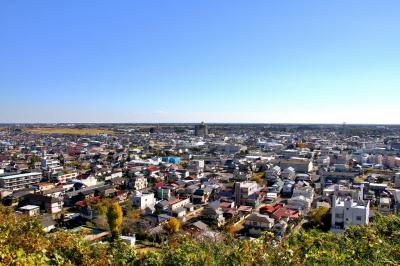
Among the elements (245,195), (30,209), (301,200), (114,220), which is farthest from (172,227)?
(301,200)

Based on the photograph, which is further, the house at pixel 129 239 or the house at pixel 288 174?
the house at pixel 288 174

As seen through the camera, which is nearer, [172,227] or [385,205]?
[172,227]

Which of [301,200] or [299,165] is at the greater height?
[299,165]

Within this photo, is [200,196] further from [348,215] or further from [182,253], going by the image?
[182,253]

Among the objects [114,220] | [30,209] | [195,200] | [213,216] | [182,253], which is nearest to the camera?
[182,253]

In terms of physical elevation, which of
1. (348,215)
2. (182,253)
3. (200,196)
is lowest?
(200,196)

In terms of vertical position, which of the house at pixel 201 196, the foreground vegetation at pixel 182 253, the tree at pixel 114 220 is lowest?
the house at pixel 201 196

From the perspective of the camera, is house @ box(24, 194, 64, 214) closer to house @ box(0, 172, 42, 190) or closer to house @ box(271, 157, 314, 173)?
house @ box(0, 172, 42, 190)

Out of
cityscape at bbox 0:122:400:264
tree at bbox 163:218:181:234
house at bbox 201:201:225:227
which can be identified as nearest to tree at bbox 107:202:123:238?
cityscape at bbox 0:122:400:264

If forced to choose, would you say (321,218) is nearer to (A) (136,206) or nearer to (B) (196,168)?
(A) (136,206)

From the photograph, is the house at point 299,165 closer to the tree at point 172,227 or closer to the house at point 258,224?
the house at point 258,224

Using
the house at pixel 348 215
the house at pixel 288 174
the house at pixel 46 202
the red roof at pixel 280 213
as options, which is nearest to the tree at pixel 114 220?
the house at pixel 46 202

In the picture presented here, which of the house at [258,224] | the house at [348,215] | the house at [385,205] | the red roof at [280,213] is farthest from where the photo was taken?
the house at [385,205]
